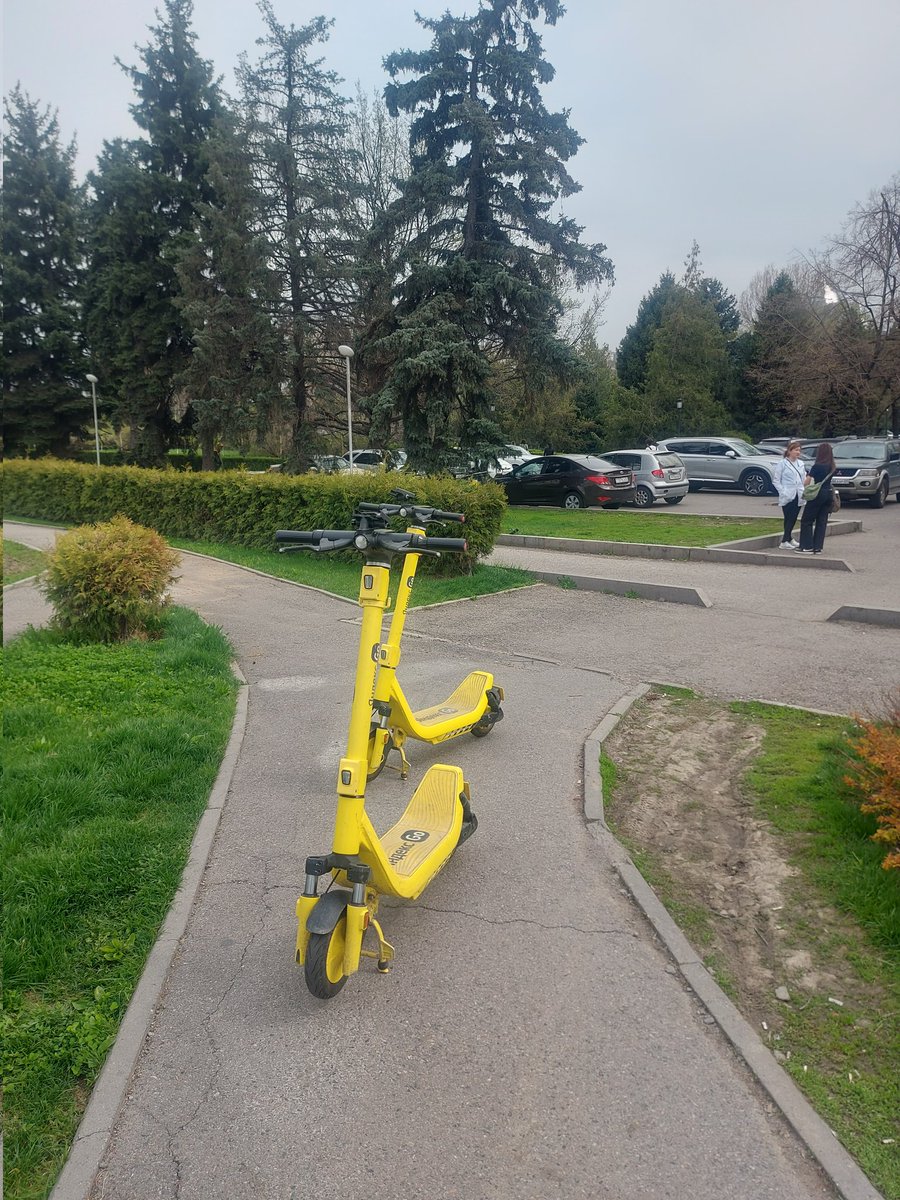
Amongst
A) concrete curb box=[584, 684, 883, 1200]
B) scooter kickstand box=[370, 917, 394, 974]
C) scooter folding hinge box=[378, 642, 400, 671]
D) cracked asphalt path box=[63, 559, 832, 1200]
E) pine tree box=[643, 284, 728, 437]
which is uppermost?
pine tree box=[643, 284, 728, 437]

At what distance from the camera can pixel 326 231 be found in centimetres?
2741

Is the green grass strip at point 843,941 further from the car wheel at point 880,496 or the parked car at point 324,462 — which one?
the parked car at point 324,462

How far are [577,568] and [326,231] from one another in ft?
64.8

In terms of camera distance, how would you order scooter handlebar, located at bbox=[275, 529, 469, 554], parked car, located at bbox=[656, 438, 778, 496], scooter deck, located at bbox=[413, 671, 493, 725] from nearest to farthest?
scooter handlebar, located at bbox=[275, 529, 469, 554]
scooter deck, located at bbox=[413, 671, 493, 725]
parked car, located at bbox=[656, 438, 778, 496]

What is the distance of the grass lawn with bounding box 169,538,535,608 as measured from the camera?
11.3 m

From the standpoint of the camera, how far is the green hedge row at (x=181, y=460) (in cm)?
3522

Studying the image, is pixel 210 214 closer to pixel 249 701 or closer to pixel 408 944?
pixel 249 701

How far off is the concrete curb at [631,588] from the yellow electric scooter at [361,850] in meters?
7.23

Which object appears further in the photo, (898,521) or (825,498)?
(898,521)

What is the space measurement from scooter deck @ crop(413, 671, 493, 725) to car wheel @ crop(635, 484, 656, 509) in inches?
668

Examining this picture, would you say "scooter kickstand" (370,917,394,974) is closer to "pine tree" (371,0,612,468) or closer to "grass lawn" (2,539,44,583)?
"grass lawn" (2,539,44,583)

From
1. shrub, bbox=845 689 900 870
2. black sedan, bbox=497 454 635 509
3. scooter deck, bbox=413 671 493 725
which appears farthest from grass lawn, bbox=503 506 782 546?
shrub, bbox=845 689 900 870

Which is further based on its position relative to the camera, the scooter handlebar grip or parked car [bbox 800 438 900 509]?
parked car [bbox 800 438 900 509]

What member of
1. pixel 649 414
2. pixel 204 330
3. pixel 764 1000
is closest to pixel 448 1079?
pixel 764 1000
